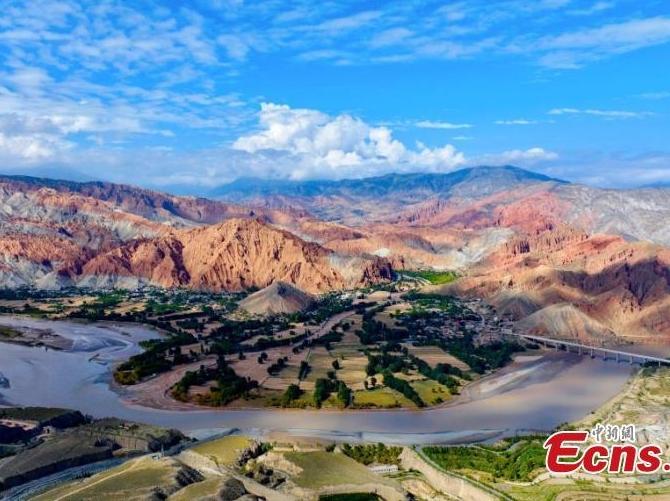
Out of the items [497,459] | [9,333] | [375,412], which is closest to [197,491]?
[497,459]

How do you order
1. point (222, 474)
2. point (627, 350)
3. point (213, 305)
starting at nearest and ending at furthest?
point (222, 474) → point (627, 350) → point (213, 305)

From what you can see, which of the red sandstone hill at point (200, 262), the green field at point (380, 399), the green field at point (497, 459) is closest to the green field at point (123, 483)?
the green field at point (497, 459)

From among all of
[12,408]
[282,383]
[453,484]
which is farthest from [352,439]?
[12,408]

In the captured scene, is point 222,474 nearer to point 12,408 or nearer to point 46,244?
point 12,408

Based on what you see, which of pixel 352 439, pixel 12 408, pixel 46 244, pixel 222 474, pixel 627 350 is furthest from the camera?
pixel 46 244

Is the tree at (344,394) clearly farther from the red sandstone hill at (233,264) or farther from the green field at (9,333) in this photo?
the red sandstone hill at (233,264)
